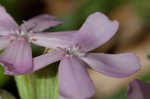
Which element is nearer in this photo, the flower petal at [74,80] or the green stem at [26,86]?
the flower petal at [74,80]

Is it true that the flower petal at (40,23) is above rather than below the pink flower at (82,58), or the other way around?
above

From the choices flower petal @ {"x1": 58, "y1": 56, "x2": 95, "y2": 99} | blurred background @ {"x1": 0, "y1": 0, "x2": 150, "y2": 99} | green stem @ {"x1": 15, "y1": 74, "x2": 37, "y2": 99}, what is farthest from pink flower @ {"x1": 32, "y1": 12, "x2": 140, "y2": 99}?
blurred background @ {"x1": 0, "y1": 0, "x2": 150, "y2": 99}

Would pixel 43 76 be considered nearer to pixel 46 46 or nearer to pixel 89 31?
pixel 46 46

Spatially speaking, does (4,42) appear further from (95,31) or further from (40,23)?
(95,31)

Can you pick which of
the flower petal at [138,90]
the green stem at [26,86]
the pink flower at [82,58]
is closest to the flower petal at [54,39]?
the pink flower at [82,58]

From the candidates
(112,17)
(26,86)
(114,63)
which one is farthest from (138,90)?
(112,17)

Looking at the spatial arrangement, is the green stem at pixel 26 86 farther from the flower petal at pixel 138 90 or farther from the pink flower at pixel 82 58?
the flower petal at pixel 138 90

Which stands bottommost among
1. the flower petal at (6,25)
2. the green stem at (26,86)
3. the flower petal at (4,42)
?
the green stem at (26,86)

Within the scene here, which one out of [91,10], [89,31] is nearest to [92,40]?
[89,31]
